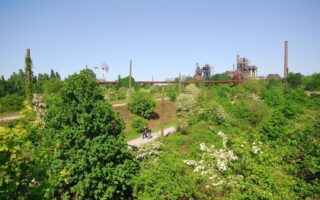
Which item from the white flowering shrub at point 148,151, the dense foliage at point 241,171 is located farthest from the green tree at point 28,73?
the dense foliage at point 241,171

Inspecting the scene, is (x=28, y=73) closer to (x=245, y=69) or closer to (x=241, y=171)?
(x=241, y=171)

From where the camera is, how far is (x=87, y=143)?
11.9 meters

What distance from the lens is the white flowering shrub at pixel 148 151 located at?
60.0ft

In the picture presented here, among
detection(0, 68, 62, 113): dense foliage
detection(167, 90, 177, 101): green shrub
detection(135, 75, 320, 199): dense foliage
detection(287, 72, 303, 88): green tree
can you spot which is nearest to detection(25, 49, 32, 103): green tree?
detection(0, 68, 62, 113): dense foliage

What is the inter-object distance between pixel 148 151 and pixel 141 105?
1921 cm

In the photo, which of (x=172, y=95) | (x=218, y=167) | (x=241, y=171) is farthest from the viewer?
(x=172, y=95)

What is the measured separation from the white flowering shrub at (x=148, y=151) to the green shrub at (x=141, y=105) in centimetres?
1852

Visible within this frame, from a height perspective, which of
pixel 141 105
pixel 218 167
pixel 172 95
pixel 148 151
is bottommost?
pixel 148 151

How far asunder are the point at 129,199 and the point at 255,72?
6353cm

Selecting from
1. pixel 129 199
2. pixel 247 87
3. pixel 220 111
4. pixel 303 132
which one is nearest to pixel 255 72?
pixel 247 87

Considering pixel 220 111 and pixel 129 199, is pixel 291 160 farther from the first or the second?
pixel 220 111

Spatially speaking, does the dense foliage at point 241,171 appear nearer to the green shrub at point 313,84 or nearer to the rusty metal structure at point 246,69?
the green shrub at point 313,84

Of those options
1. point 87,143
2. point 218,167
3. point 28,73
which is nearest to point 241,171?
point 218,167

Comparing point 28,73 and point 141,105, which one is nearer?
point 28,73
